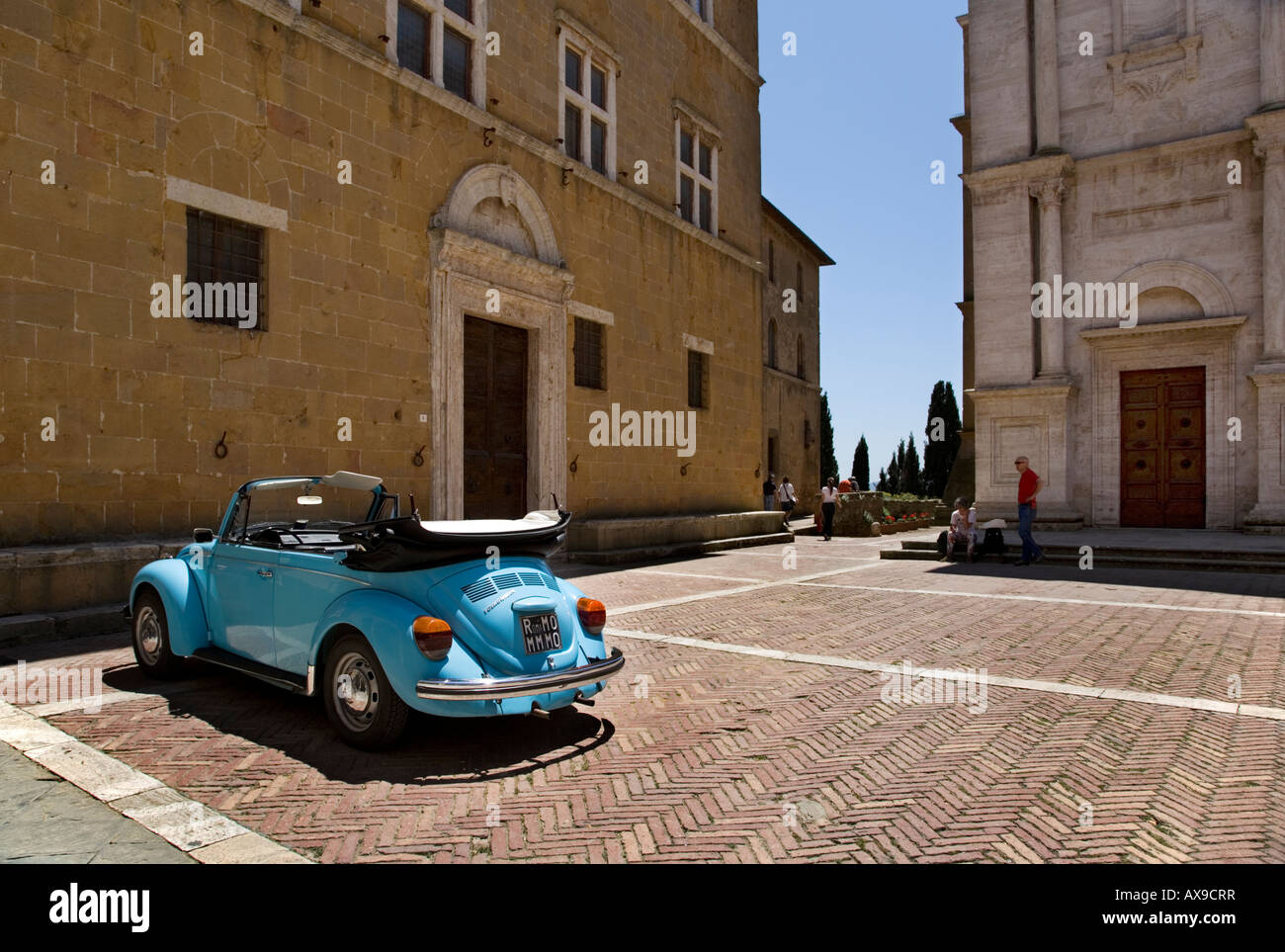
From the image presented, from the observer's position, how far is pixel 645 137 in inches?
709

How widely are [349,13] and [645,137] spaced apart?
808 centimetres

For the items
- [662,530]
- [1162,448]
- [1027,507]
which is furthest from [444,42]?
[1162,448]

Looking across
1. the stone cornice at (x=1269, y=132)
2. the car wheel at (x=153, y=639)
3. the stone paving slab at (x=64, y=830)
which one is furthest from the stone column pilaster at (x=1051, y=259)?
the stone paving slab at (x=64, y=830)

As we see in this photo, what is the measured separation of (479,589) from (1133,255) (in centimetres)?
1892

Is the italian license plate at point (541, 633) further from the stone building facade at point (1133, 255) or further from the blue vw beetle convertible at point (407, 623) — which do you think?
the stone building facade at point (1133, 255)

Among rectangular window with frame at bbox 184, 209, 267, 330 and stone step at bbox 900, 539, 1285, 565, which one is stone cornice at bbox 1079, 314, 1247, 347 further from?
rectangular window with frame at bbox 184, 209, 267, 330

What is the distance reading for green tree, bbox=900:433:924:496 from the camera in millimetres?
60053

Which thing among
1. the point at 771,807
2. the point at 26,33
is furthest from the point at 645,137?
the point at 771,807

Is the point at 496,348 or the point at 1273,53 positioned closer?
the point at 496,348

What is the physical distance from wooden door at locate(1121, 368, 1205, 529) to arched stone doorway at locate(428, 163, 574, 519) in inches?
506

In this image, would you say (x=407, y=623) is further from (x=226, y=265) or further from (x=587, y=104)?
(x=587, y=104)

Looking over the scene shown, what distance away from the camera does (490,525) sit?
4938mm

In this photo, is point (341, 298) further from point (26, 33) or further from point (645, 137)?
point (645, 137)
